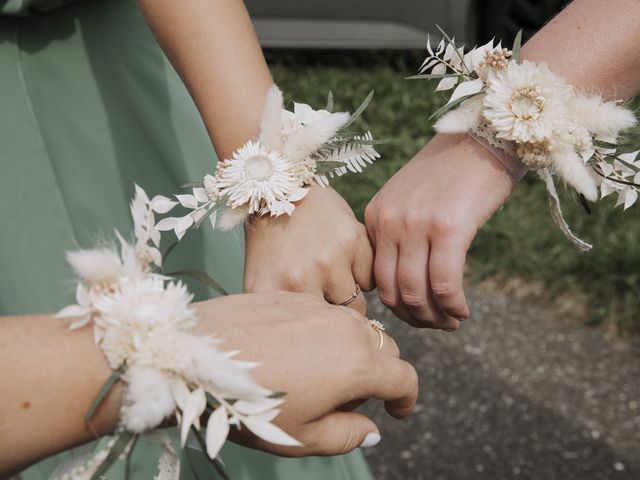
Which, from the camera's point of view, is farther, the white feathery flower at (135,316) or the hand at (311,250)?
the hand at (311,250)

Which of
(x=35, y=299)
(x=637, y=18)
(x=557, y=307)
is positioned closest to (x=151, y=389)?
(x=35, y=299)

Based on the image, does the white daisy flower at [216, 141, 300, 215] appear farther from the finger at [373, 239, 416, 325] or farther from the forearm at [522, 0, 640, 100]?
the forearm at [522, 0, 640, 100]

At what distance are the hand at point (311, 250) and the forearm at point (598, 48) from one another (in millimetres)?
455

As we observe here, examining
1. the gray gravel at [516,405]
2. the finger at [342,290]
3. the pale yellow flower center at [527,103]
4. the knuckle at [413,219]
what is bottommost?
the gray gravel at [516,405]

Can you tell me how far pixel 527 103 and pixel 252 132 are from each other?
483 millimetres

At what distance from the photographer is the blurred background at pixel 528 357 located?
2.77 meters

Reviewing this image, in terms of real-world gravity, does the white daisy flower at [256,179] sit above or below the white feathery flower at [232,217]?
above

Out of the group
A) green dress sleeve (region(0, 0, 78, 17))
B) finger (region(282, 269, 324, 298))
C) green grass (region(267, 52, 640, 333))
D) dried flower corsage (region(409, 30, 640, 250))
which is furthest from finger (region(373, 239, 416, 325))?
green grass (region(267, 52, 640, 333))

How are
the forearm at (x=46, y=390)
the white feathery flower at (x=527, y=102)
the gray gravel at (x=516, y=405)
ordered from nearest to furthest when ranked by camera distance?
the forearm at (x=46, y=390) → the white feathery flower at (x=527, y=102) → the gray gravel at (x=516, y=405)

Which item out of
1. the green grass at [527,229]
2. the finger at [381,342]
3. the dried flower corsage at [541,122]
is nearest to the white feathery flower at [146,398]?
the finger at [381,342]

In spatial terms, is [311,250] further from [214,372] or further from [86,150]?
[86,150]

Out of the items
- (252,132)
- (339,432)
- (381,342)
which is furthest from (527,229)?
(339,432)

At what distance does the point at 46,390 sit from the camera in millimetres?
1000

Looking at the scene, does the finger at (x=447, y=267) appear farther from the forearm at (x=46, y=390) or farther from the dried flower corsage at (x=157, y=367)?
the forearm at (x=46, y=390)
